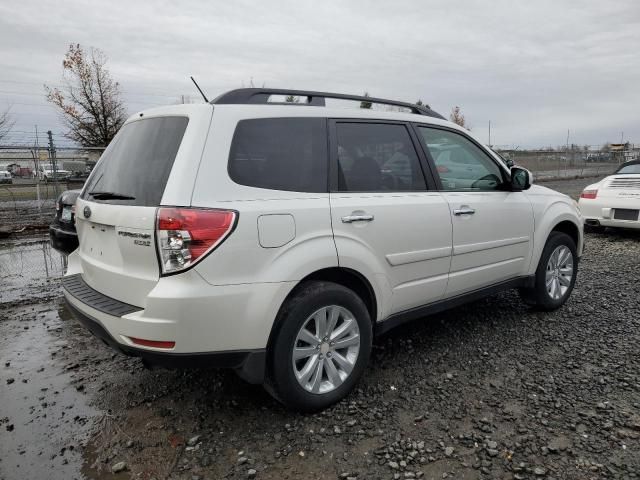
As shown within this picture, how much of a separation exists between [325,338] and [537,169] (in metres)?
30.1

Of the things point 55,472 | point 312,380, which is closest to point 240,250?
point 312,380

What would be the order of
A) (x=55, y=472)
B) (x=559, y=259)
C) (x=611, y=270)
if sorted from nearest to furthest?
(x=55, y=472), (x=559, y=259), (x=611, y=270)

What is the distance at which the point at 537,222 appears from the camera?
4375 millimetres

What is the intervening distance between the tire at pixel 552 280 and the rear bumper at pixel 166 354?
9.78 feet

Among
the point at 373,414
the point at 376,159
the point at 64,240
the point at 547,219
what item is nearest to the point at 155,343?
the point at 373,414

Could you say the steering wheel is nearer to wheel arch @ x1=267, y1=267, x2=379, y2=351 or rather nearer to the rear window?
wheel arch @ x1=267, y1=267, x2=379, y2=351

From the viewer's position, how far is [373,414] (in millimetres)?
2945

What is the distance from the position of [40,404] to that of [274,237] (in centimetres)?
193

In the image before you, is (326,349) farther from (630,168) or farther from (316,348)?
(630,168)

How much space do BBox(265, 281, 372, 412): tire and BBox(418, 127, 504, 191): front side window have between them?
4.30 ft

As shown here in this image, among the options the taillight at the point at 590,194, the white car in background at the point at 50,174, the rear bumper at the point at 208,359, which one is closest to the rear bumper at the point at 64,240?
the rear bumper at the point at 208,359

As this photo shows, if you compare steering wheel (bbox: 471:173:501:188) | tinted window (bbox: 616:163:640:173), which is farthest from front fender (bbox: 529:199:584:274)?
tinted window (bbox: 616:163:640:173)

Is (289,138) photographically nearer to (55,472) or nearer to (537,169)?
(55,472)

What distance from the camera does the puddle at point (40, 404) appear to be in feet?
8.39
